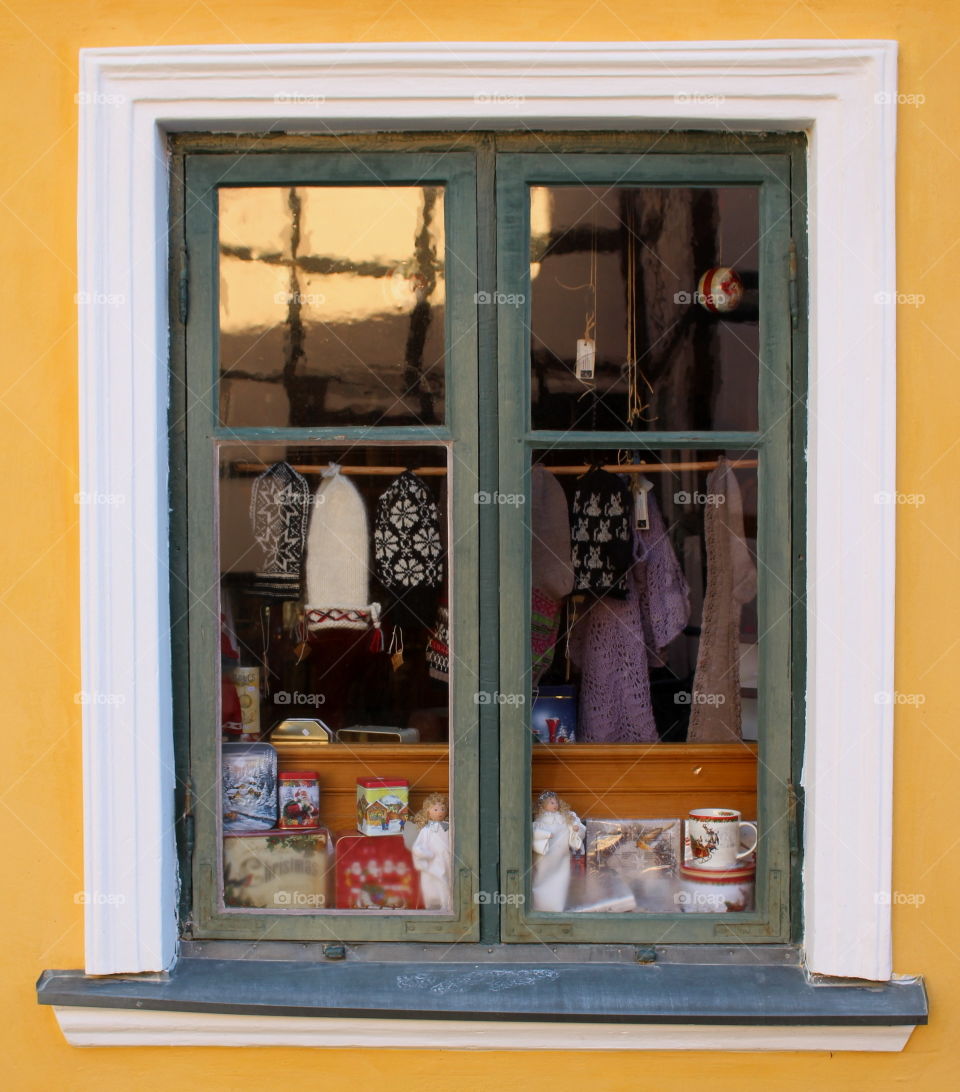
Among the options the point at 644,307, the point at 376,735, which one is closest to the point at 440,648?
the point at 376,735

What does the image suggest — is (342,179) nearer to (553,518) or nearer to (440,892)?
(553,518)

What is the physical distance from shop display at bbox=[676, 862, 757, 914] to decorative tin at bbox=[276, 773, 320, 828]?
993 millimetres

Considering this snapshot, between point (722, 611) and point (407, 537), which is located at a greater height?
point (407, 537)

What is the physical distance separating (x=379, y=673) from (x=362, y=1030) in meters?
0.96

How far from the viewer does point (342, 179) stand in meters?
2.73

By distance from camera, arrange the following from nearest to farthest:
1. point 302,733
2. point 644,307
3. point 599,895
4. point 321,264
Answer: point 599,895
point 321,264
point 302,733
point 644,307

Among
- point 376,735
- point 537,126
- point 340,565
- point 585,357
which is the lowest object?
point 376,735

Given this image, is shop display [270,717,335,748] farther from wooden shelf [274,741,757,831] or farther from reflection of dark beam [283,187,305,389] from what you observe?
reflection of dark beam [283,187,305,389]

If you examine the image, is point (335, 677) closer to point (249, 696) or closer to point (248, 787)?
point (249, 696)

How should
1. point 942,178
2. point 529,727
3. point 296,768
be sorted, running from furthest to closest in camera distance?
1. point 296,768
2. point 529,727
3. point 942,178

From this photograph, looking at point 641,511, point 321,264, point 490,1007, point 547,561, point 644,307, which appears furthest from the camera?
point 641,511

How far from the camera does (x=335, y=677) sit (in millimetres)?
3211

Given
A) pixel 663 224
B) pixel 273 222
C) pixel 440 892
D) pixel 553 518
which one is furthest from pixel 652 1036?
pixel 273 222

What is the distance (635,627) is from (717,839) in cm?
95
